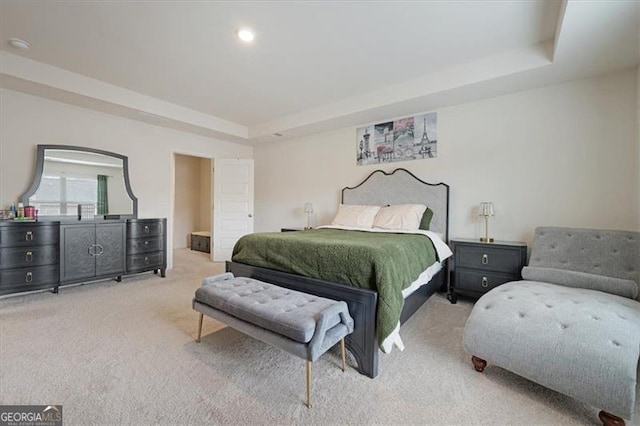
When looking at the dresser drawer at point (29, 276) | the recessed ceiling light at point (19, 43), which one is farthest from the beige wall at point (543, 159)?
the dresser drawer at point (29, 276)

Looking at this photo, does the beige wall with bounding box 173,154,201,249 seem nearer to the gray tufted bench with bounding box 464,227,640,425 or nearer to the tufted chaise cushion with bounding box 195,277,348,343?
the tufted chaise cushion with bounding box 195,277,348,343

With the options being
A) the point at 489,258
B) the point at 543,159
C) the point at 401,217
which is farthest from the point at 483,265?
the point at 543,159

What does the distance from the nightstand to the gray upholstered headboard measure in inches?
23.1

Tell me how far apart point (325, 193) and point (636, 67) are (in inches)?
152

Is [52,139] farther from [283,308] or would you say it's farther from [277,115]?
[283,308]

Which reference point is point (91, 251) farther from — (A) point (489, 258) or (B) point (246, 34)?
(A) point (489, 258)

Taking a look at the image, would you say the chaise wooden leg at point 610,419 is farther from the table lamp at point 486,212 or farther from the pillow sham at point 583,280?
the table lamp at point 486,212

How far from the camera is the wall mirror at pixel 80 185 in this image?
3.50m

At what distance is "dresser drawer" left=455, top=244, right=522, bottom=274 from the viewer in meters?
2.82

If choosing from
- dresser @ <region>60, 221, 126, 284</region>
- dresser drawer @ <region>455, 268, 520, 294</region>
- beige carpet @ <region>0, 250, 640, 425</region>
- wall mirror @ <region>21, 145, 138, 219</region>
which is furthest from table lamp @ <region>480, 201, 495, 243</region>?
wall mirror @ <region>21, 145, 138, 219</region>

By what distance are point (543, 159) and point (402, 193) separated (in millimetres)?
1616

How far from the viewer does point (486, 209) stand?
3.18m

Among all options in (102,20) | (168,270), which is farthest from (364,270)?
(168,270)

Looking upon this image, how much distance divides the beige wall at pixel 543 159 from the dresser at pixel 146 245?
3.62 m
